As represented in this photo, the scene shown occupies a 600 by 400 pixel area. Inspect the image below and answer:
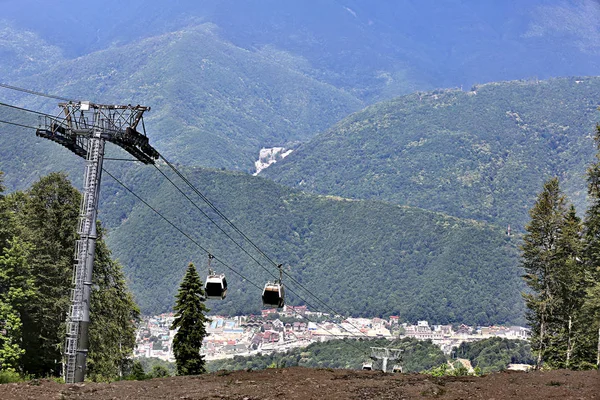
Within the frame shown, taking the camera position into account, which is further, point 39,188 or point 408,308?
point 408,308

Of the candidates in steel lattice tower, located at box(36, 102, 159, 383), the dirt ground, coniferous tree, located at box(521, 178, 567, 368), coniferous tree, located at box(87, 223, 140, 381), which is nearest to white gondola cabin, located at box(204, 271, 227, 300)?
steel lattice tower, located at box(36, 102, 159, 383)

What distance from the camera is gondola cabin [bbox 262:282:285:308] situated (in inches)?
1287

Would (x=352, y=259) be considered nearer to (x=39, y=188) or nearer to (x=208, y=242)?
(x=208, y=242)

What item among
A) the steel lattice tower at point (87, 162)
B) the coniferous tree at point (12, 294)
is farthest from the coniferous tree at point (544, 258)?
the coniferous tree at point (12, 294)

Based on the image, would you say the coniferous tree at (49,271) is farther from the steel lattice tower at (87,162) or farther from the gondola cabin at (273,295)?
the steel lattice tower at (87,162)

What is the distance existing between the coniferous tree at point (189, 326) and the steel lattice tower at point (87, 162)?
49.2 ft

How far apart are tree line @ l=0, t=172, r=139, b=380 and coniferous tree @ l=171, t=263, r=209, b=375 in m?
3.62

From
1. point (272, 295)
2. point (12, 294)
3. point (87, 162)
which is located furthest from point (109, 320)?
point (87, 162)

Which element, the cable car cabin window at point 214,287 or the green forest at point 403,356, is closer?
the cable car cabin window at point 214,287

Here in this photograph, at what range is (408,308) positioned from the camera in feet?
573

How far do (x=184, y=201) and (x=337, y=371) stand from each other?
177m

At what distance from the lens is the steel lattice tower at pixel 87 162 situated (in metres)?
25.8

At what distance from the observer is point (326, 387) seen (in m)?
20.7

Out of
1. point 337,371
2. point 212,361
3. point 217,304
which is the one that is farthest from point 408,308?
point 337,371
